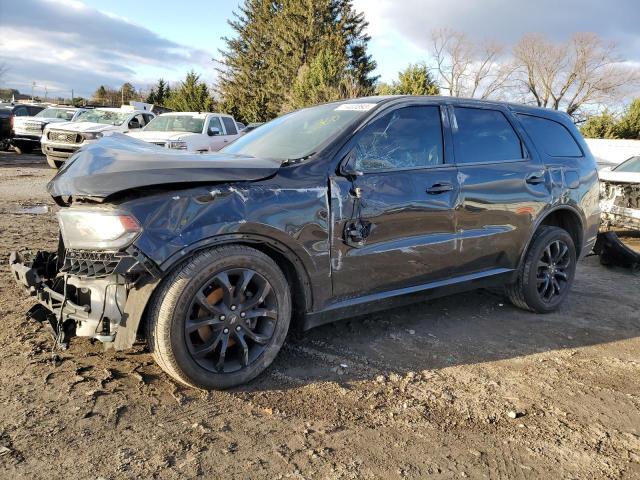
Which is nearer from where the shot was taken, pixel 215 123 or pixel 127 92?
pixel 215 123

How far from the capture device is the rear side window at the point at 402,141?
11.5 feet

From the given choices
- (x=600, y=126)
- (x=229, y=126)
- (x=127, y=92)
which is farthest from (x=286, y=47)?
(x=127, y=92)

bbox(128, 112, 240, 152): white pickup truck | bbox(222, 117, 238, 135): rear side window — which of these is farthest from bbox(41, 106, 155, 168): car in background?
bbox(222, 117, 238, 135): rear side window

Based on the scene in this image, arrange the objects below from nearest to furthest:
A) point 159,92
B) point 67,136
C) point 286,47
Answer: point 67,136, point 286,47, point 159,92

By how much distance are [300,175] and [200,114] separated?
1142 centimetres

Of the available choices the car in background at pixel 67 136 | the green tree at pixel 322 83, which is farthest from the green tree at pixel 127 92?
the car in background at pixel 67 136

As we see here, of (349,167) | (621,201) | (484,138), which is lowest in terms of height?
(621,201)

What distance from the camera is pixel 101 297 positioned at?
9.18ft

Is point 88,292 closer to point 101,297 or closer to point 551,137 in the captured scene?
point 101,297

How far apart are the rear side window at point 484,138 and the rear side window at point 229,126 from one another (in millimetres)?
10782

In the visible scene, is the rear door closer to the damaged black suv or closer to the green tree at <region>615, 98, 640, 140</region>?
the damaged black suv

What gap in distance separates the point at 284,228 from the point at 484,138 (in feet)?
6.94

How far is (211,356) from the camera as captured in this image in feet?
9.91

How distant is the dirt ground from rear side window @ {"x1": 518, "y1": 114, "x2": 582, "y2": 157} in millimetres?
1710
